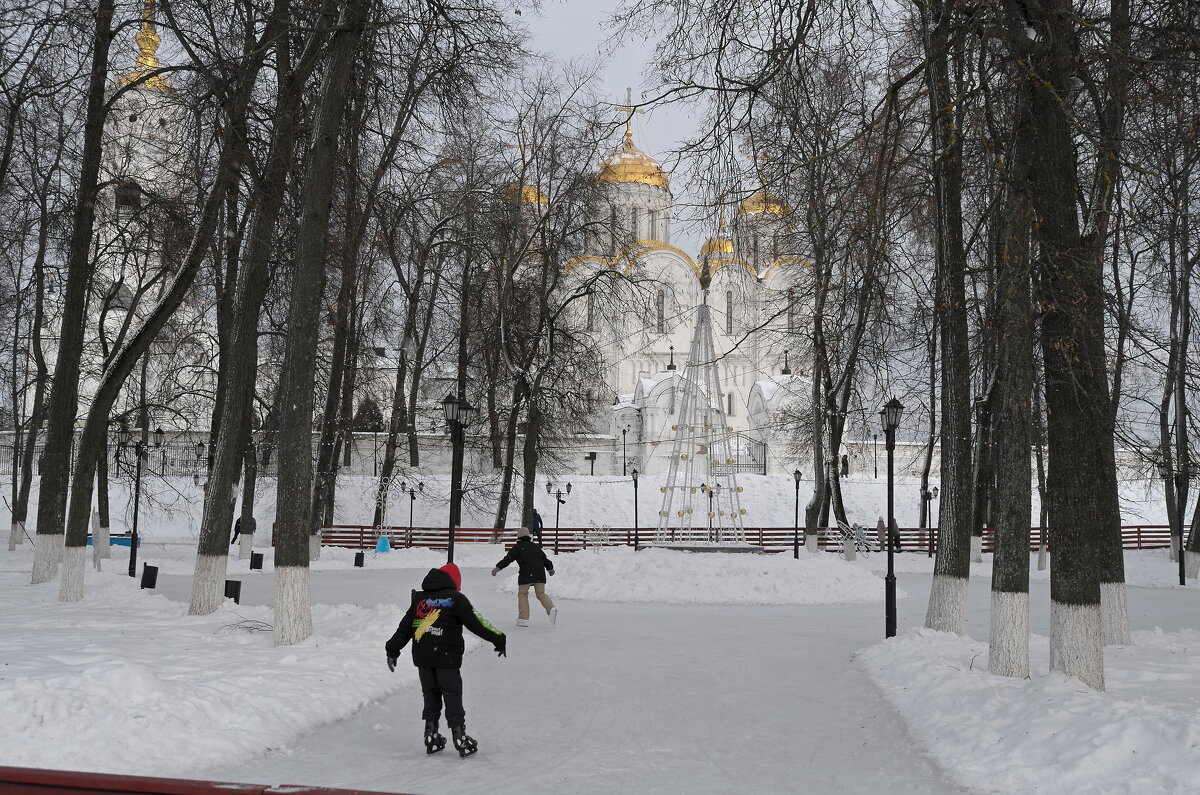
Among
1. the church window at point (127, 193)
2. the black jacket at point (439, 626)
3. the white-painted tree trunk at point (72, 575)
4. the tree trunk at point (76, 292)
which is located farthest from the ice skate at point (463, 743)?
the church window at point (127, 193)

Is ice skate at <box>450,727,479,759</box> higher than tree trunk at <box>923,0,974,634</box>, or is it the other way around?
tree trunk at <box>923,0,974,634</box>

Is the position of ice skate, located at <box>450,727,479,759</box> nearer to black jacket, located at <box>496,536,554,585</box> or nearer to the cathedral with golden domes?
black jacket, located at <box>496,536,554,585</box>

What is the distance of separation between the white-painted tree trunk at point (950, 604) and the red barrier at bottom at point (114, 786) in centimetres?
977

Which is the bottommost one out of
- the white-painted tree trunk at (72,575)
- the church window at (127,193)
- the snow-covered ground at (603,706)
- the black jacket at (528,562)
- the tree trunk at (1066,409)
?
the snow-covered ground at (603,706)

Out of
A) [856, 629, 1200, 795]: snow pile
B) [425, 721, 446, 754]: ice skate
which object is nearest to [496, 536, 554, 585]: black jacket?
[856, 629, 1200, 795]: snow pile

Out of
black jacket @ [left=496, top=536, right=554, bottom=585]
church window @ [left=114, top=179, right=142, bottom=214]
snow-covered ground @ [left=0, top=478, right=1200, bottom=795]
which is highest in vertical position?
church window @ [left=114, top=179, right=142, bottom=214]

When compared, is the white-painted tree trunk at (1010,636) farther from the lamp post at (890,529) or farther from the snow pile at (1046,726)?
the lamp post at (890,529)

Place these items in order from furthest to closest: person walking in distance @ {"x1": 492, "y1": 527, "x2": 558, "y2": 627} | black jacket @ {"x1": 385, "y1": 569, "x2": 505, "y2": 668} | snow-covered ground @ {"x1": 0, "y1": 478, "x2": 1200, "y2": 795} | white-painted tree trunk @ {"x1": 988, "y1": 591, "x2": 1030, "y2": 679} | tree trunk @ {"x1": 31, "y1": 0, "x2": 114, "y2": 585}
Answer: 1. tree trunk @ {"x1": 31, "y1": 0, "x2": 114, "y2": 585}
2. person walking in distance @ {"x1": 492, "y1": 527, "x2": 558, "y2": 627}
3. white-painted tree trunk @ {"x1": 988, "y1": 591, "x2": 1030, "y2": 679}
4. black jacket @ {"x1": 385, "y1": 569, "x2": 505, "y2": 668}
5. snow-covered ground @ {"x1": 0, "y1": 478, "x2": 1200, "y2": 795}

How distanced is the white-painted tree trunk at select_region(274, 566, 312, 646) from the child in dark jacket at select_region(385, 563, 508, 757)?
3827mm

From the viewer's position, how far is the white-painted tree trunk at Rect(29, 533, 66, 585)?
15867 millimetres

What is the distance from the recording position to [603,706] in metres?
8.71

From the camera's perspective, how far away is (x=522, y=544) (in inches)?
548

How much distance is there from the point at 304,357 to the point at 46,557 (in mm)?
8098

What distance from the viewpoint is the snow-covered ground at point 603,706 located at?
617 cm
